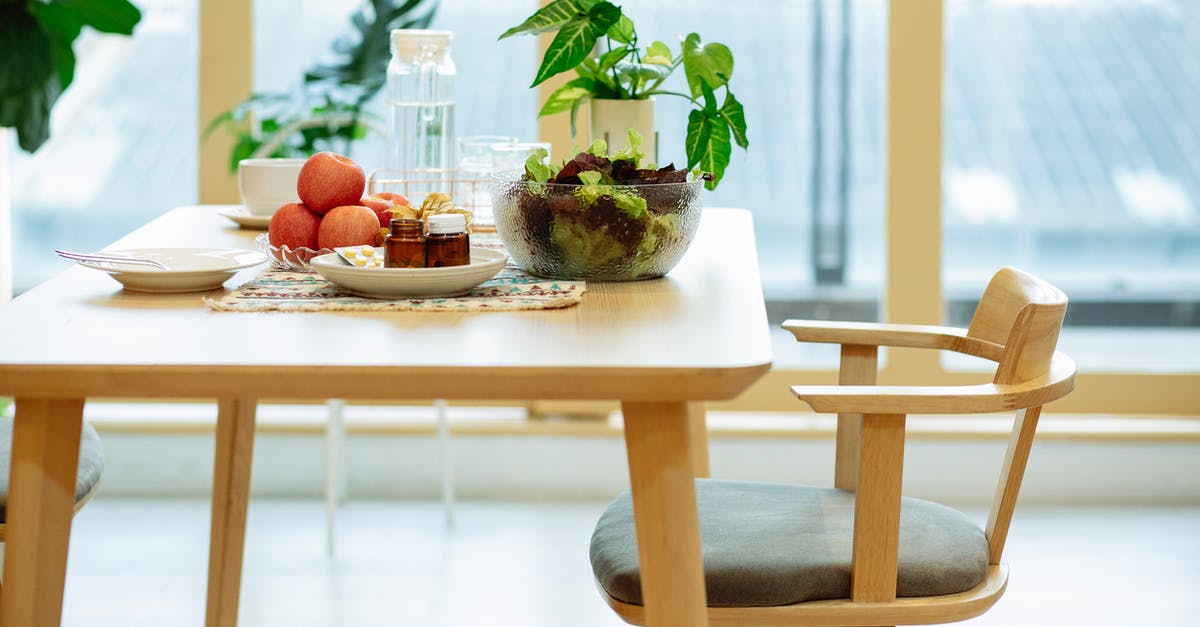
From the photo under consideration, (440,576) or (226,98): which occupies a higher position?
(226,98)

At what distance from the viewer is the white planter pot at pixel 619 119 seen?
1955 mm

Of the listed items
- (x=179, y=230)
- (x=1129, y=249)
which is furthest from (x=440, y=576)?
(x=1129, y=249)

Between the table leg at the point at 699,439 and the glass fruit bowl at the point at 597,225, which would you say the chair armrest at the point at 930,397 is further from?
the table leg at the point at 699,439

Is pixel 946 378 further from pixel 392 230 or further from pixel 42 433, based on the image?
pixel 42 433

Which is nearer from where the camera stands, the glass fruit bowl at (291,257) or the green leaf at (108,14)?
the glass fruit bowl at (291,257)

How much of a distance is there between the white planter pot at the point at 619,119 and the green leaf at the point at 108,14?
1.23 metres

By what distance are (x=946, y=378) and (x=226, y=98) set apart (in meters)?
1.81

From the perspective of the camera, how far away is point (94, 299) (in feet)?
4.57

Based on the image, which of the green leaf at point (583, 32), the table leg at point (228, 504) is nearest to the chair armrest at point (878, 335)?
the green leaf at point (583, 32)

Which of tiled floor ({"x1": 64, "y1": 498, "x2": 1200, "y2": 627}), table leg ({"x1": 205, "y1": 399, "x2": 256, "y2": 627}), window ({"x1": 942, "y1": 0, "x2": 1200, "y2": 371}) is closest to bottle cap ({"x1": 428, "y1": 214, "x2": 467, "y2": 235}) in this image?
table leg ({"x1": 205, "y1": 399, "x2": 256, "y2": 627})

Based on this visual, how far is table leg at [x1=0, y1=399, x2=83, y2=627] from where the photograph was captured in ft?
3.99

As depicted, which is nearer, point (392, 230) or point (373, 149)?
point (392, 230)

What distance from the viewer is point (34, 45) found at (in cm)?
271

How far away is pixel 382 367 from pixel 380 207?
60 centimetres
